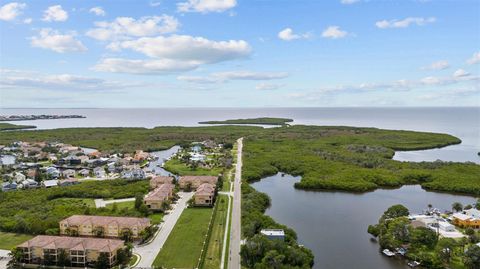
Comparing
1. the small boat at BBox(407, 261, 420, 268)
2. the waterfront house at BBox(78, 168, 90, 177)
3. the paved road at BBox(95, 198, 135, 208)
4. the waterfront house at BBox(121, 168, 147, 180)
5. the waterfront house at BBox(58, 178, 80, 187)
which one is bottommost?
the small boat at BBox(407, 261, 420, 268)

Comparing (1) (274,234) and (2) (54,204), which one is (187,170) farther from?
(1) (274,234)

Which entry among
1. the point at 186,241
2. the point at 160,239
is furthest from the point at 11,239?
the point at 186,241

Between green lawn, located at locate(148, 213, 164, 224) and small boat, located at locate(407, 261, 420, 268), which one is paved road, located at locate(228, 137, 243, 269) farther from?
small boat, located at locate(407, 261, 420, 268)

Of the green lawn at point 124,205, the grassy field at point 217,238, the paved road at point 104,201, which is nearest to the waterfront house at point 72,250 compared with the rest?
the grassy field at point 217,238

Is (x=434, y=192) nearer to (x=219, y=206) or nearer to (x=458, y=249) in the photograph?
(x=458, y=249)

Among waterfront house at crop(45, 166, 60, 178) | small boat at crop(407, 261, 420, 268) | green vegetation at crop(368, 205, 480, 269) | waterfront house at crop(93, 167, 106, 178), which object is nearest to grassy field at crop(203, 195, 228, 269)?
green vegetation at crop(368, 205, 480, 269)

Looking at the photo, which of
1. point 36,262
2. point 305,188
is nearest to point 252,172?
point 305,188

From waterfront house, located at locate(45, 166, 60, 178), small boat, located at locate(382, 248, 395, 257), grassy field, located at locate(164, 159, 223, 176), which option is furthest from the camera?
grassy field, located at locate(164, 159, 223, 176)
